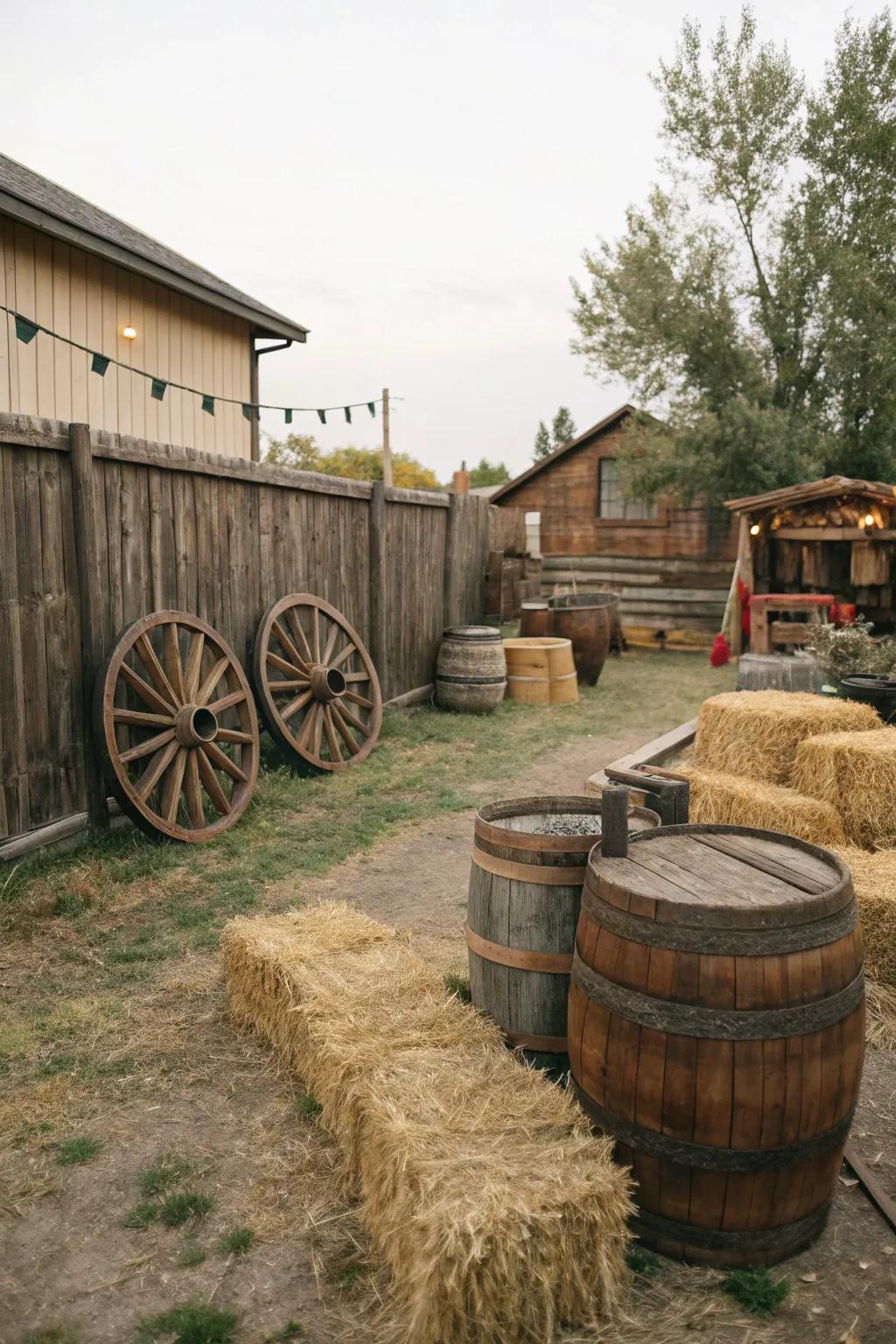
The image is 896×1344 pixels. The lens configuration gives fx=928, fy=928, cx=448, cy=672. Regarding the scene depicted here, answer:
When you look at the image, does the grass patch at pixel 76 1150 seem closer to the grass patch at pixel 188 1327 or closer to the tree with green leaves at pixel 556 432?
the grass patch at pixel 188 1327

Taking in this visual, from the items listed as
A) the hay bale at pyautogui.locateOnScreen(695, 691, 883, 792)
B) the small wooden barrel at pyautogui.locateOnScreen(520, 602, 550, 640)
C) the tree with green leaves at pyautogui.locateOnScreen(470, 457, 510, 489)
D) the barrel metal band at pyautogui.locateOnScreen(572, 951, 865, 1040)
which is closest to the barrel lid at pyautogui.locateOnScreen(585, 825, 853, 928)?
the barrel metal band at pyautogui.locateOnScreen(572, 951, 865, 1040)

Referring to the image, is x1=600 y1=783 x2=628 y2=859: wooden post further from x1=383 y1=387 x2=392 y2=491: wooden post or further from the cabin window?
the cabin window

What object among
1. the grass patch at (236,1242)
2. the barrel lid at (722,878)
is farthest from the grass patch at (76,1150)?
the barrel lid at (722,878)

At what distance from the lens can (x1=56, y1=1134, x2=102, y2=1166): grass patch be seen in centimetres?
273

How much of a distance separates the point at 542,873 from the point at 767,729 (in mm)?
2844

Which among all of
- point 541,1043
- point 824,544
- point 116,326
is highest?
point 116,326

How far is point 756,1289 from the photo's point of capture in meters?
2.21

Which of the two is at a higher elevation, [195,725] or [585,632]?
[585,632]

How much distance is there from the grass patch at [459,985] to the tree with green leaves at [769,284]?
1265 centimetres

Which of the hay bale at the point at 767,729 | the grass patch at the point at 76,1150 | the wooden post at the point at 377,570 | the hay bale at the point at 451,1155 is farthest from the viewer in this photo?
the wooden post at the point at 377,570

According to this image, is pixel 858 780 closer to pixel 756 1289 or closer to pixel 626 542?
pixel 756 1289

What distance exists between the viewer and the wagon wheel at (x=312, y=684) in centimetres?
696

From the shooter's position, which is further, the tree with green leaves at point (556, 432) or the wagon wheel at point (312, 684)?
the tree with green leaves at point (556, 432)

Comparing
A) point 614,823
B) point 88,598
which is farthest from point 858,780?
point 88,598
